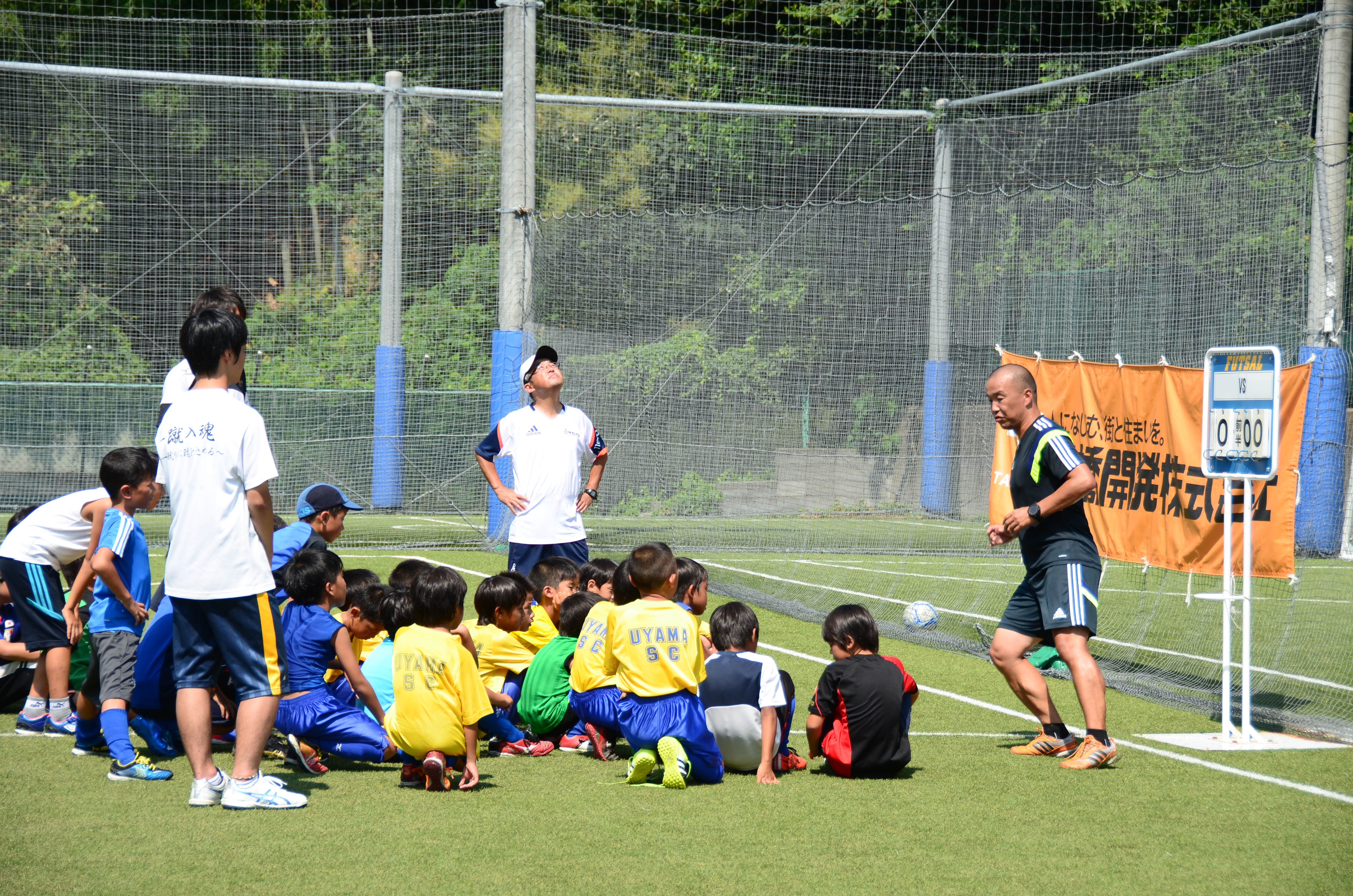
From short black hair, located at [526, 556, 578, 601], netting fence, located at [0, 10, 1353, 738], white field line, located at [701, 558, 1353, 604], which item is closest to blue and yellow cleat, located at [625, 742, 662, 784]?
short black hair, located at [526, 556, 578, 601]

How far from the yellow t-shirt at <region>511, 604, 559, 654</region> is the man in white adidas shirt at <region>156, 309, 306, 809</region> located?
1741 millimetres

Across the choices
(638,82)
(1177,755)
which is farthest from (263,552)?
(638,82)

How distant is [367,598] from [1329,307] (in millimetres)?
7705

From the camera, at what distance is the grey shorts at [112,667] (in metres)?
5.21

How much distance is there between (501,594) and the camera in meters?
5.95

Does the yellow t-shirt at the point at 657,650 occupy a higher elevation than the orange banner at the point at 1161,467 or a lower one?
lower

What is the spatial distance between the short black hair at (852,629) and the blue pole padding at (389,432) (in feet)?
35.5

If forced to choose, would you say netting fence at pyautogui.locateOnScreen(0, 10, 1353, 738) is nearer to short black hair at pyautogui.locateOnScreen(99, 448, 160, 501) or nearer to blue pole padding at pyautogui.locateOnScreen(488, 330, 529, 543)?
blue pole padding at pyautogui.locateOnScreen(488, 330, 529, 543)

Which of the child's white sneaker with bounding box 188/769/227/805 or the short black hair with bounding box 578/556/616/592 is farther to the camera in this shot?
the short black hair with bounding box 578/556/616/592

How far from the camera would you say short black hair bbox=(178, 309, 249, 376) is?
4582 millimetres

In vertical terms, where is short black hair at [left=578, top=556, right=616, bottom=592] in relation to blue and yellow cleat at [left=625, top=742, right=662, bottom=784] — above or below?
above

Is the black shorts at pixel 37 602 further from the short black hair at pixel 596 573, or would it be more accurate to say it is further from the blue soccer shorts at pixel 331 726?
the short black hair at pixel 596 573

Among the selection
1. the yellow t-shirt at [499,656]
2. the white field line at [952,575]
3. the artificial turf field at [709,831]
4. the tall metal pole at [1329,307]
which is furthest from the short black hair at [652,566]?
the tall metal pole at [1329,307]

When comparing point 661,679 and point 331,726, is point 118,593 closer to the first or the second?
point 331,726
